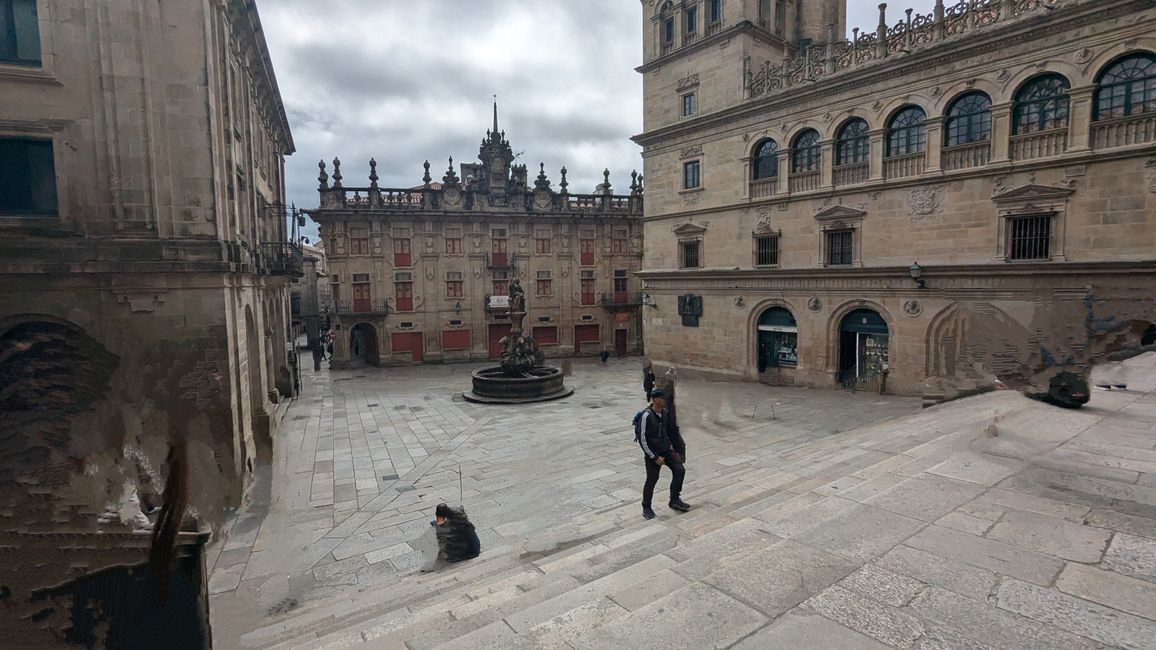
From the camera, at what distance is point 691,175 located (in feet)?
75.4

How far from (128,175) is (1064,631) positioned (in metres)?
12.9

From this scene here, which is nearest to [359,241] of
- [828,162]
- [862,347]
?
[828,162]

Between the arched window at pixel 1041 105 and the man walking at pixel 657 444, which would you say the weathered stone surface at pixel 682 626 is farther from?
the arched window at pixel 1041 105

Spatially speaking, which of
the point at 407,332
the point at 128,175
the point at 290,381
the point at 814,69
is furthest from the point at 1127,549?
the point at 407,332

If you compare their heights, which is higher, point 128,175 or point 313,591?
point 128,175

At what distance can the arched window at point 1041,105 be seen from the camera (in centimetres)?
1394

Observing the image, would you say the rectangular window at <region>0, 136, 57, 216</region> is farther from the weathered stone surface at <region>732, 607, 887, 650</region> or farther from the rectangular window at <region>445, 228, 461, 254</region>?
the rectangular window at <region>445, 228, 461, 254</region>

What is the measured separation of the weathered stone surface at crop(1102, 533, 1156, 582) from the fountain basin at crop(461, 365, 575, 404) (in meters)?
15.7

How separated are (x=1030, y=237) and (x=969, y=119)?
3.86 metres

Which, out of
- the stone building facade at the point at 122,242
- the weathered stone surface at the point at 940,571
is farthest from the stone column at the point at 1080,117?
the stone building facade at the point at 122,242

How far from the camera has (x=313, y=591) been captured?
680 centimetres

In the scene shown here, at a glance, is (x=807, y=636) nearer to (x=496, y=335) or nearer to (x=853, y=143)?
(x=853, y=143)

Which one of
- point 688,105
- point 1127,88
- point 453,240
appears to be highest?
point 688,105

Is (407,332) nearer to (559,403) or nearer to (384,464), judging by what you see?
(559,403)
